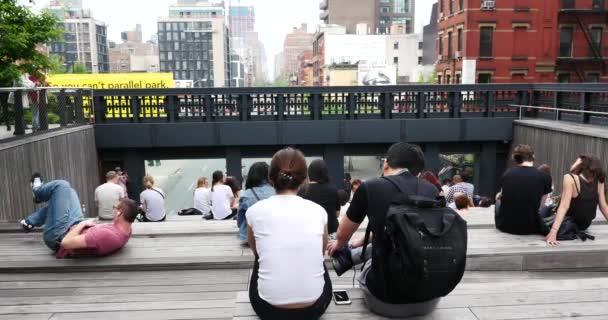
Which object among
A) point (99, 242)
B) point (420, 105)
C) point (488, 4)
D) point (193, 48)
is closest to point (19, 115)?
point (99, 242)

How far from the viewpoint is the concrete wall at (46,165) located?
27.9 ft

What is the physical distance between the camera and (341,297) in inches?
134

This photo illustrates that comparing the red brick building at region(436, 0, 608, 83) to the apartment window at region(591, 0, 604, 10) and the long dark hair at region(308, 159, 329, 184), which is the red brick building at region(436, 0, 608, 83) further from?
the long dark hair at region(308, 159, 329, 184)

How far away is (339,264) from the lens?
350 centimetres

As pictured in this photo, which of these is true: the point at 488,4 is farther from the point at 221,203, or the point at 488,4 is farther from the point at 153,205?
the point at 153,205

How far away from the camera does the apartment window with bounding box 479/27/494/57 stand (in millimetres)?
32719

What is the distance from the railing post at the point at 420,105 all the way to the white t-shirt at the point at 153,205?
9.38m

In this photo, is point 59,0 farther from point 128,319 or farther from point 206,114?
point 128,319

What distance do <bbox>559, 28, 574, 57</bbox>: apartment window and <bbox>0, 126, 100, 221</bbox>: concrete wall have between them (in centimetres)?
3155

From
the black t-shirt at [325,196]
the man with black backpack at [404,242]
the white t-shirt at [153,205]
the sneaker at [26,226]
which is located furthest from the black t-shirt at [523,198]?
the white t-shirt at [153,205]

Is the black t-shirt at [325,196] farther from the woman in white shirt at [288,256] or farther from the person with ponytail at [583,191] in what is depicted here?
the woman in white shirt at [288,256]

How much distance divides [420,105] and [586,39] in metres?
24.0

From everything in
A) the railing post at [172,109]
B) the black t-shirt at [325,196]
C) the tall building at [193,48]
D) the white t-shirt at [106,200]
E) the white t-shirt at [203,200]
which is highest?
the tall building at [193,48]

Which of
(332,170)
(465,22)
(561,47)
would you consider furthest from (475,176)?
(561,47)
